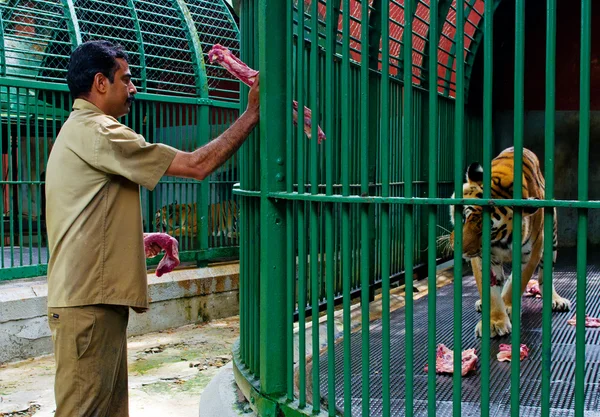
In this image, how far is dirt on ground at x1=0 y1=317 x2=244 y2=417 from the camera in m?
5.31

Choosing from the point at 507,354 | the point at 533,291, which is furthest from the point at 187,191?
the point at 507,354

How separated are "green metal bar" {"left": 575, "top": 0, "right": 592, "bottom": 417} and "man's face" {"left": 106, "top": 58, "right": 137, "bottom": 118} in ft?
6.56

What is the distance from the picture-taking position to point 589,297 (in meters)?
6.59

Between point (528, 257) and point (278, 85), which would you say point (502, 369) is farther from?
point (278, 85)

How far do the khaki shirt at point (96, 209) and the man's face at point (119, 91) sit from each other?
0.15m

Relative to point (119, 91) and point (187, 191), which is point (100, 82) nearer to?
point (119, 91)

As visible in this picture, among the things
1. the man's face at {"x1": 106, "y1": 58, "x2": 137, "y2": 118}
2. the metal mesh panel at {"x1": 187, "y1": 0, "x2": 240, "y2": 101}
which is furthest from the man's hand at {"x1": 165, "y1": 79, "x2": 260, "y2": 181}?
the metal mesh panel at {"x1": 187, "y1": 0, "x2": 240, "y2": 101}

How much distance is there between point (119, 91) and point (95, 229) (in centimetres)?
68

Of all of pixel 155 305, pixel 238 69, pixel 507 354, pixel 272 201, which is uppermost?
pixel 238 69

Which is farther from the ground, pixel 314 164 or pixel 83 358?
pixel 314 164

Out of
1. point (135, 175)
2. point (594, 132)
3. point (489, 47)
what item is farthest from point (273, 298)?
point (594, 132)

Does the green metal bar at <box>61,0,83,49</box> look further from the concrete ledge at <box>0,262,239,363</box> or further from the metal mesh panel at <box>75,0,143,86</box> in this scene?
the concrete ledge at <box>0,262,239,363</box>

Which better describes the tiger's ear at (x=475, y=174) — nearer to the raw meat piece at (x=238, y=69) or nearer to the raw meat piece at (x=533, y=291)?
the raw meat piece at (x=238, y=69)

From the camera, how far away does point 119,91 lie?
3.24 meters
